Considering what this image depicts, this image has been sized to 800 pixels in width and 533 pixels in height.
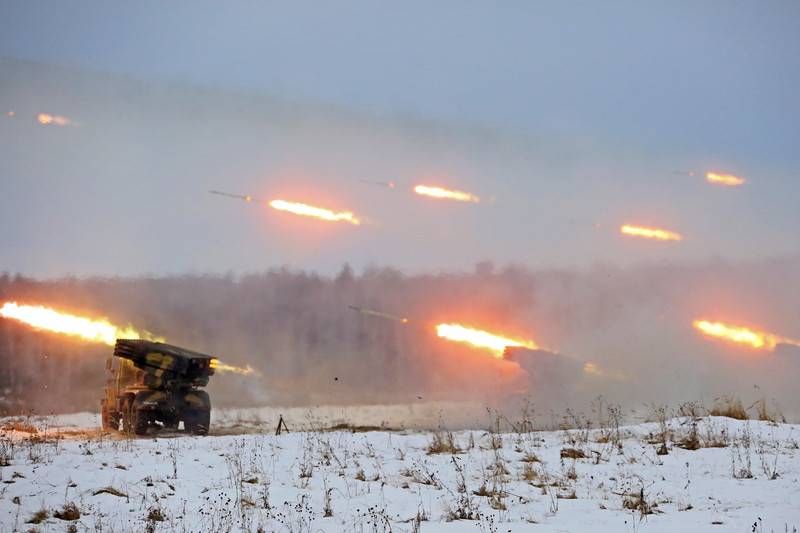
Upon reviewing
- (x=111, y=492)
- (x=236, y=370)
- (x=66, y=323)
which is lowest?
(x=111, y=492)

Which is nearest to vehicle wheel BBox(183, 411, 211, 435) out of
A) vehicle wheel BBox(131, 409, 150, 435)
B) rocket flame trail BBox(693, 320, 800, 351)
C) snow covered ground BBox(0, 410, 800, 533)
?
vehicle wheel BBox(131, 409, 150, 435)

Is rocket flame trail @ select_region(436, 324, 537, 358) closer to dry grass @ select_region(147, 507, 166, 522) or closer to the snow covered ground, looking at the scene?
the snow covered ground

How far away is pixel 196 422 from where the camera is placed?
29406 millimetres

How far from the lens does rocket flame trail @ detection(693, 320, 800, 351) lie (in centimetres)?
4719

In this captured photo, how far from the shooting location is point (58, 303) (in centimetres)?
4578

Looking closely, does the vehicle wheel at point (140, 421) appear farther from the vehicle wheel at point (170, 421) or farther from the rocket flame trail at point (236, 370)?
the rocket flame trail at point (236, 370)

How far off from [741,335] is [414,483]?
3863cm

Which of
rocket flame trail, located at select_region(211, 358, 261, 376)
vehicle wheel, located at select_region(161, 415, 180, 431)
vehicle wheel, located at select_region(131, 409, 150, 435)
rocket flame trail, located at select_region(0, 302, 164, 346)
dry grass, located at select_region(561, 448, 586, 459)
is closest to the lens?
dry grass, located at select_region(561, 448, 586, 459)

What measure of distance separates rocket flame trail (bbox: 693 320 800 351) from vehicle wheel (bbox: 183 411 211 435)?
104ft

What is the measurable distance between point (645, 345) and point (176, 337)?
2958cm

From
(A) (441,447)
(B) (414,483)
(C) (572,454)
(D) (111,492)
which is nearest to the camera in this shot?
(D) (111,492)

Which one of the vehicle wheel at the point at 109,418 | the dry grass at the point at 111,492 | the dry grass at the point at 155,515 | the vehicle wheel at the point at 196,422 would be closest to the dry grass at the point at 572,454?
the dry grass at the point at 155,515

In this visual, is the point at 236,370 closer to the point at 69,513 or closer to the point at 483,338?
the point at 483,338

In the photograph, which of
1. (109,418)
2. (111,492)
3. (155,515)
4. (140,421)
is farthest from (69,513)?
(109,418)
